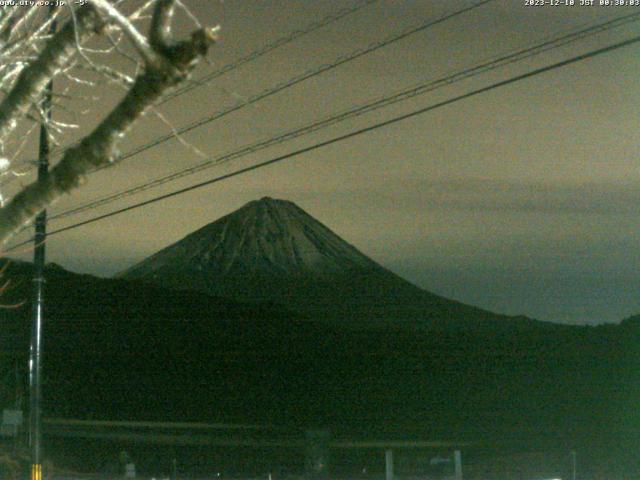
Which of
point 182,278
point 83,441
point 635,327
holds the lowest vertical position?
point 83,441

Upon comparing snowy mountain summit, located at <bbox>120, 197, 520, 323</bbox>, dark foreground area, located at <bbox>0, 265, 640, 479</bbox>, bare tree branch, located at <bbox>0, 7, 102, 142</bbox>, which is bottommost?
bare tree branch, located at <bbox>0, 7, 102, 142</bbox>

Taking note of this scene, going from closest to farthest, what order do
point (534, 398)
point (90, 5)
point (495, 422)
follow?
point (90, 5), point (495, 422), point (534, 398)

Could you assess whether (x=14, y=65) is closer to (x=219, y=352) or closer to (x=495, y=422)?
(x=495, y=422)

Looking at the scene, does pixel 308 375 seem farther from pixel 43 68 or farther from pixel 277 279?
pixel 43 68

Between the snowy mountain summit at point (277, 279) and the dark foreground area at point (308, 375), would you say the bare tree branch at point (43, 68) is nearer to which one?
the dark foreground area at point (308, 375)

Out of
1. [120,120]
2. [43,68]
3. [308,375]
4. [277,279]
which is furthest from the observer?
[277,279]

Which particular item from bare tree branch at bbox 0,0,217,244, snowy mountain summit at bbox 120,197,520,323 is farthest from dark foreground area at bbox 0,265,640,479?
bare tree branch at bbox 0,0,217,244

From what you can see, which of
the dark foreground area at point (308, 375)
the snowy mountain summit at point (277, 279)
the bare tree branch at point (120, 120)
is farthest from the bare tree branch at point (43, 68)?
the snowy mountain summit at point (277, 279)

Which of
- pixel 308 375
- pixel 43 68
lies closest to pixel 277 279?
pixel 308 375

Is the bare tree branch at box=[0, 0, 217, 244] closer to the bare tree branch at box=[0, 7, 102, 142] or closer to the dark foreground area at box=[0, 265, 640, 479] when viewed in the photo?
the bare tree branch at box=[0, 7, 102, 142]

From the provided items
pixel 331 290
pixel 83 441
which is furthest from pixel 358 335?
pixel 83 441

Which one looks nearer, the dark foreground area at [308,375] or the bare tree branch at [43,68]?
the bare tree branch at [43,68]
